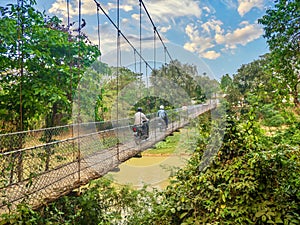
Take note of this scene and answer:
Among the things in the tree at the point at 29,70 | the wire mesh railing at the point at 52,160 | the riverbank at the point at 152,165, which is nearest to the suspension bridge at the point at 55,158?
the wire mesh railing at the point at 52,160

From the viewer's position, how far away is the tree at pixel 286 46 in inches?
114

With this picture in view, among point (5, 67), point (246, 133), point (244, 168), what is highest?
point (5, 67)

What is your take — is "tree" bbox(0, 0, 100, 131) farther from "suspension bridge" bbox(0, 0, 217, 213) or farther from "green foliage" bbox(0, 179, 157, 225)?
"green foliage" bbox(0, 179, 157, 225)

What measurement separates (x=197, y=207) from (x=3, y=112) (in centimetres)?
206

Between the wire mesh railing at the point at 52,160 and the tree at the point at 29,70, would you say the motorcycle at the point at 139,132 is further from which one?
the tree at the point at 29,70

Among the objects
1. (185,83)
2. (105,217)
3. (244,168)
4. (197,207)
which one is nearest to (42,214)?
(105,217)

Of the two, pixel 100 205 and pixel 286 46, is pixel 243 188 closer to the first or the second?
pixel 100 205

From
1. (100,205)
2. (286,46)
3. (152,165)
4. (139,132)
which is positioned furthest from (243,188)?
(152,165)

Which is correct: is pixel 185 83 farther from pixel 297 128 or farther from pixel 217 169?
pixel 217 169

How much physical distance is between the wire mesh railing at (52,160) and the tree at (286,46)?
6.23 feet

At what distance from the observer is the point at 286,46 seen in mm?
2986

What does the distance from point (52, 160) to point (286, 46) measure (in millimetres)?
2722

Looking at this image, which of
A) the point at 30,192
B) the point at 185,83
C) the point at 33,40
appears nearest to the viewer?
the point at 30,192

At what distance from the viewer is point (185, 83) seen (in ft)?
31.0
